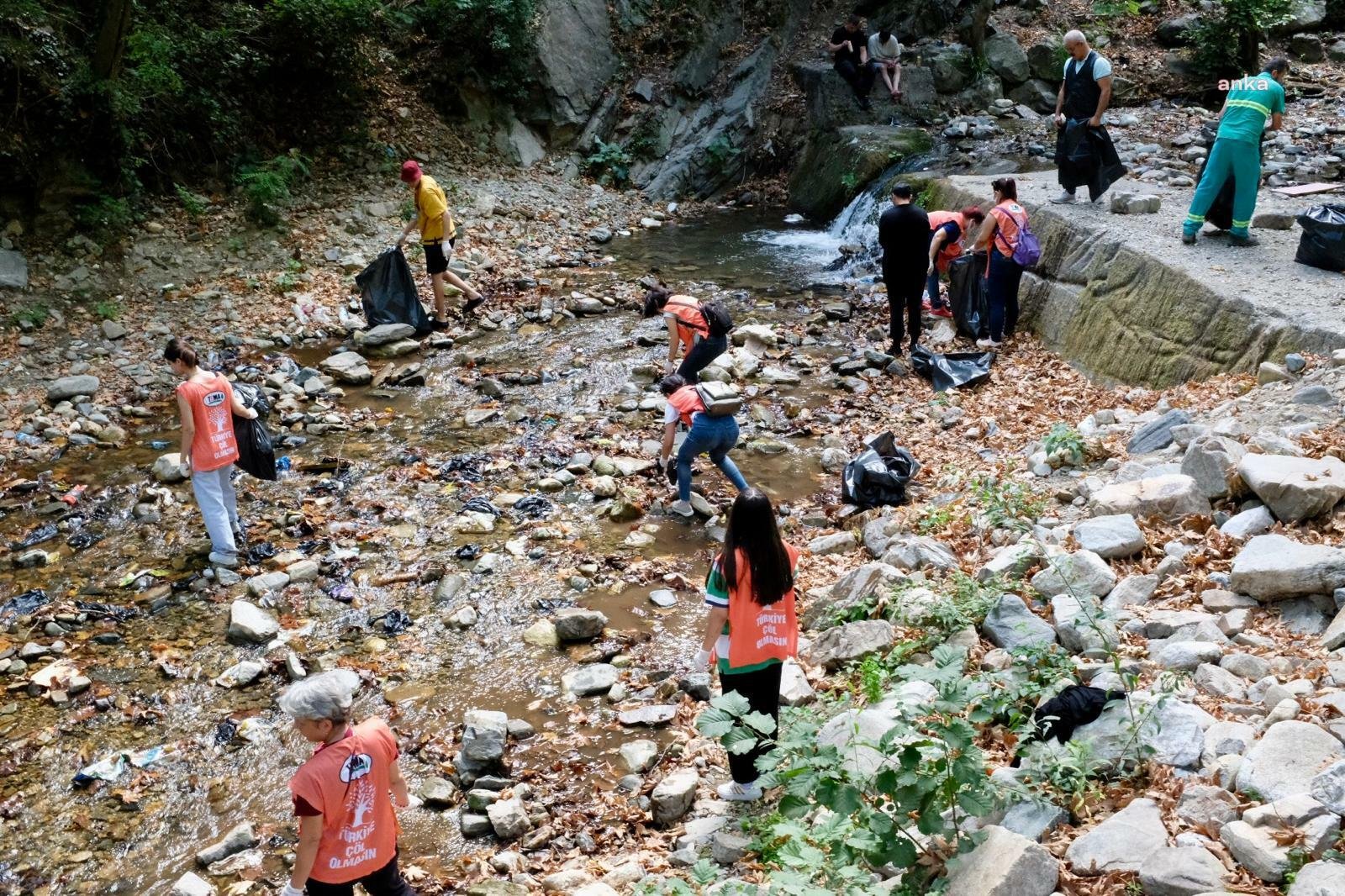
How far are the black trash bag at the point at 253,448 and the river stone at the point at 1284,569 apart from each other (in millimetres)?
6032

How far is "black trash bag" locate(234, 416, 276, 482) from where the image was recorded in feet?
22.7

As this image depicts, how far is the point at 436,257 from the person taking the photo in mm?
10953

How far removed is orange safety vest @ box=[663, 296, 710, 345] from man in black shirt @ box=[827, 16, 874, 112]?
10164 millimetres

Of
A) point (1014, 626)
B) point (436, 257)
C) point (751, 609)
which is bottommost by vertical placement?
point (1014, 626)

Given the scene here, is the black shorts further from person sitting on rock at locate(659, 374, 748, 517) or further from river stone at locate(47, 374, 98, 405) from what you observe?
person sitting on rock at locate(659, 374, 748, 517)

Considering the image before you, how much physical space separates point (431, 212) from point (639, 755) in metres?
7.65

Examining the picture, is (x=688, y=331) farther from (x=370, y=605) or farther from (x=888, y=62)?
(x=888, y=62)

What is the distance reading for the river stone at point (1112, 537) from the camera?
5.25m

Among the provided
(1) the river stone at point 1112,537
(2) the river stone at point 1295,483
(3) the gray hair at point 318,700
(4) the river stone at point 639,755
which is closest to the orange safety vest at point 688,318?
Answer: (1) the river stone at point 1112,537

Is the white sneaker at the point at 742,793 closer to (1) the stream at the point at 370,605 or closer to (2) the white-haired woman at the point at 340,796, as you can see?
(1) the stream at the point at 370,605

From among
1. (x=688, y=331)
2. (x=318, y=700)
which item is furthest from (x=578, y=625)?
(x=688, y=331)

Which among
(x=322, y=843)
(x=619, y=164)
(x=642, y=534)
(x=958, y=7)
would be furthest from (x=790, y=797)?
(x=958, y=7)

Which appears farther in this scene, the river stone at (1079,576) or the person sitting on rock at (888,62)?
the person sitting on rock at (888,62)

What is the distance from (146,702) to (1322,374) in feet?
24.4
